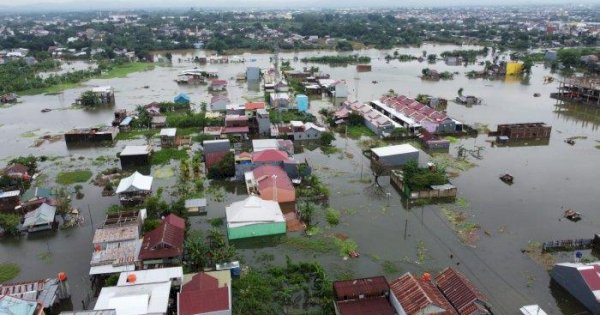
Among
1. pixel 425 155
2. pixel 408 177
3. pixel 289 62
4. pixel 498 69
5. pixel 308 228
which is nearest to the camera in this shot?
pixel 308 228

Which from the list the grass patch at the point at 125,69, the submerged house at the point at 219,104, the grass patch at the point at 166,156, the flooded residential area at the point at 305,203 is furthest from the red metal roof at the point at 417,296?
the grass patch at the point at 125,69

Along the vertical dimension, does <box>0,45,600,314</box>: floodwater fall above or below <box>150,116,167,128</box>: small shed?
below

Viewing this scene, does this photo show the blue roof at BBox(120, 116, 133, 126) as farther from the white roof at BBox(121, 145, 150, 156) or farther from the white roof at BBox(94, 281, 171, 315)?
the white roof at BBox(94, 281, 171, 315)

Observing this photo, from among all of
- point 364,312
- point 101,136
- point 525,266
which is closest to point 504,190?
point 525,266

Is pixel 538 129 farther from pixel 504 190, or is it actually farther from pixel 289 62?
pixel 289 62

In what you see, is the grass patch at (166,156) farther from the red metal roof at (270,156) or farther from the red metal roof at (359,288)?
the red metal roof at (359,288)

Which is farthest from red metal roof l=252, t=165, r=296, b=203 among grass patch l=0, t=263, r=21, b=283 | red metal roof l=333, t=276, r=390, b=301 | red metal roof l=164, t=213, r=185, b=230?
grass patch l=0, t=263, r=21, b=283

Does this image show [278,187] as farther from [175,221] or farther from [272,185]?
[175,221]
